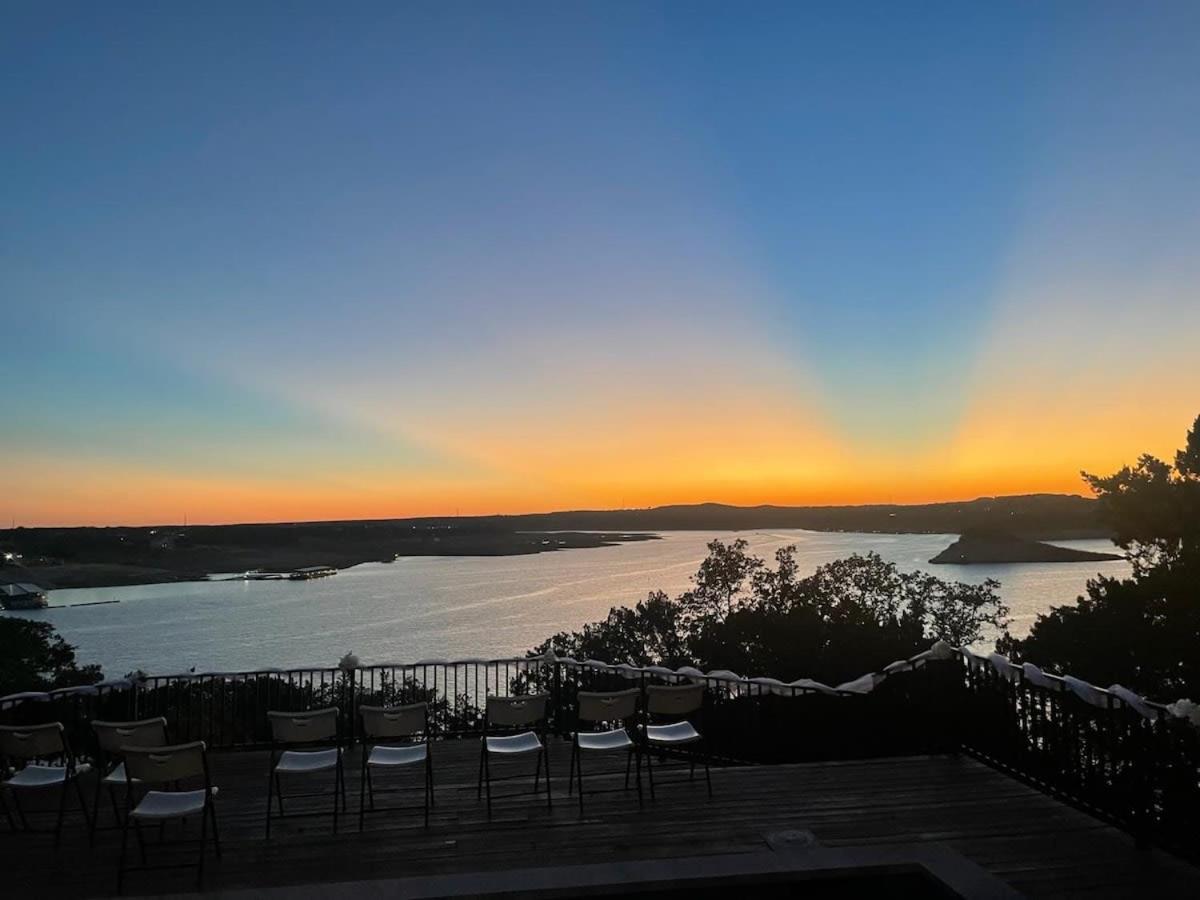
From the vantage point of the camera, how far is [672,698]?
238 inches

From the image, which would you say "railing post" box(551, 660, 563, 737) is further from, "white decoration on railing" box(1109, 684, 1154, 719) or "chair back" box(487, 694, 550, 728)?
"white decoration on railing" box(1109, 684, 1154, 719)

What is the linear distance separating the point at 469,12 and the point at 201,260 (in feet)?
28.4

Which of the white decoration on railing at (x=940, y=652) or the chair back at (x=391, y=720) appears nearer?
the chair back at (x=391, y=720)

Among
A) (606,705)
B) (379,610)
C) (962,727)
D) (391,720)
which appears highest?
(606,705)

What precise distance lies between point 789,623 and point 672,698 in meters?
24.6

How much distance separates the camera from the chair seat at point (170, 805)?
4668mm

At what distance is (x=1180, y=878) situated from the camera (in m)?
4.38

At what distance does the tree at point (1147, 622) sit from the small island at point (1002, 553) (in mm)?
88215

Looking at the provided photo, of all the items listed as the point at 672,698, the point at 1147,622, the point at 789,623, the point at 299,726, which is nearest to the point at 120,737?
the point at 299,726

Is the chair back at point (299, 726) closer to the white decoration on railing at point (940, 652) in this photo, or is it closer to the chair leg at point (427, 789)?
the chair leg at point (427, 789)

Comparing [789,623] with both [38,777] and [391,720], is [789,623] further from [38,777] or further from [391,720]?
[38,777]

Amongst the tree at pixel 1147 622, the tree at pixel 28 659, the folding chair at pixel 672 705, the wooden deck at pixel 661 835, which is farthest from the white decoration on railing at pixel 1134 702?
the tree at pixel 28 659

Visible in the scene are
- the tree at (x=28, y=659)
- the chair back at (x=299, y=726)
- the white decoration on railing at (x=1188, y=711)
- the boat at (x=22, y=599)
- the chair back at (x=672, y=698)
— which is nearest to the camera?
the white decoration on railing at (x=1188, y=711)

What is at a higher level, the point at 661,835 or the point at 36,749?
the point at 36,749
